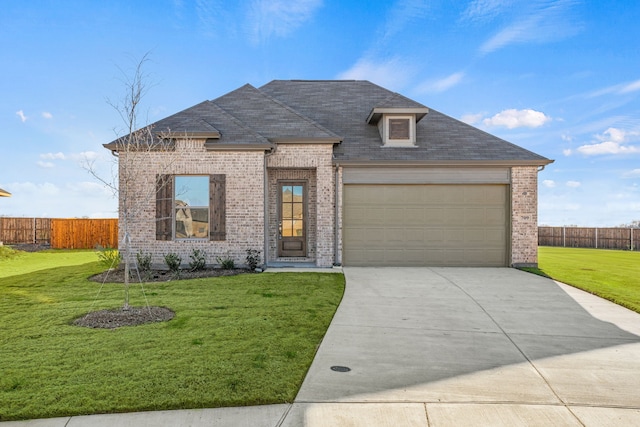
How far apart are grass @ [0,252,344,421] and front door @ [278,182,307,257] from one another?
3991 millimetres

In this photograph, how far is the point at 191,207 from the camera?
11.0m

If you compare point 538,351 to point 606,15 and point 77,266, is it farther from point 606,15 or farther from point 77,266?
point 77,266

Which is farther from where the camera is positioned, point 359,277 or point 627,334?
point 359,277

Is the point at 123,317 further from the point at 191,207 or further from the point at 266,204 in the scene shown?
the point at 266,204

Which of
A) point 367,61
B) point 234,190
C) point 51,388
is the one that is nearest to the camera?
point 51,388

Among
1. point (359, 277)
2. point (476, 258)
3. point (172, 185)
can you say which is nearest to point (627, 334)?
point (359, 277)

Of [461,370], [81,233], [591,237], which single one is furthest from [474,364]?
[591,237]

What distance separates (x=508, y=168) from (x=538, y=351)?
8.23 metres

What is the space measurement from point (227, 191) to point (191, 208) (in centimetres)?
118

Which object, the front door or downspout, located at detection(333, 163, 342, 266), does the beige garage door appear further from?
the front door

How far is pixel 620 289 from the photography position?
870cm

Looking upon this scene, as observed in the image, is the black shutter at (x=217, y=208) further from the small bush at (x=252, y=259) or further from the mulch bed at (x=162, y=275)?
the mulch bed at (x=162, y=275)

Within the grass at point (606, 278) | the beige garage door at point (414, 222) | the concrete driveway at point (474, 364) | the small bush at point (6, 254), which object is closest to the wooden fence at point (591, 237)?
the grass at point (606, 278)

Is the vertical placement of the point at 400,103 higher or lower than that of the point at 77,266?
higher
